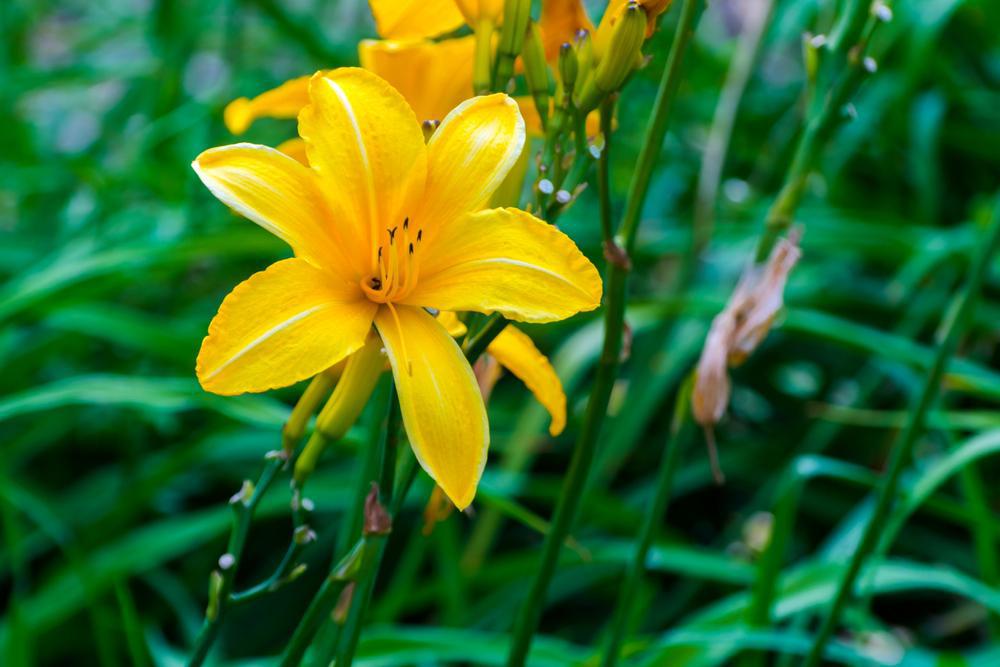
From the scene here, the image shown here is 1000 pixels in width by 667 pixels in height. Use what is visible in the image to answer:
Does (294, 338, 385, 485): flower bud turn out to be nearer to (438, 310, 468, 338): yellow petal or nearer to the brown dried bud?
(438, 310, 468, 338): yellow petal

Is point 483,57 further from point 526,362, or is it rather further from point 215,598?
point 215,598

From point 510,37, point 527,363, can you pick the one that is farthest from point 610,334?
point 510,37

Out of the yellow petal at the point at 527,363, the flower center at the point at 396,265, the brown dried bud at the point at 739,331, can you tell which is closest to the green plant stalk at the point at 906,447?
the brown dried bud at the point at 739,331

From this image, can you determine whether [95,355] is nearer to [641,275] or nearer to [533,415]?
[533,415]

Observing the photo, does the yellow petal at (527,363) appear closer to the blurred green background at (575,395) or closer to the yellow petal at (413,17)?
the yellow petal at (413,17)

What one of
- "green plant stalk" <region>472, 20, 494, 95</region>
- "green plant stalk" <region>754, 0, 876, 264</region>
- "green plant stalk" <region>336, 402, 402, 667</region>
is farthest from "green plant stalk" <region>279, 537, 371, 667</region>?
"green plant stalk" <region>754, 0, 876, 264</region>

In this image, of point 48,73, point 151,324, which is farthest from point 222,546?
point 48,73

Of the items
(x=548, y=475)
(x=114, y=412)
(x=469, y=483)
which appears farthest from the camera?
(x=548, y=475)
